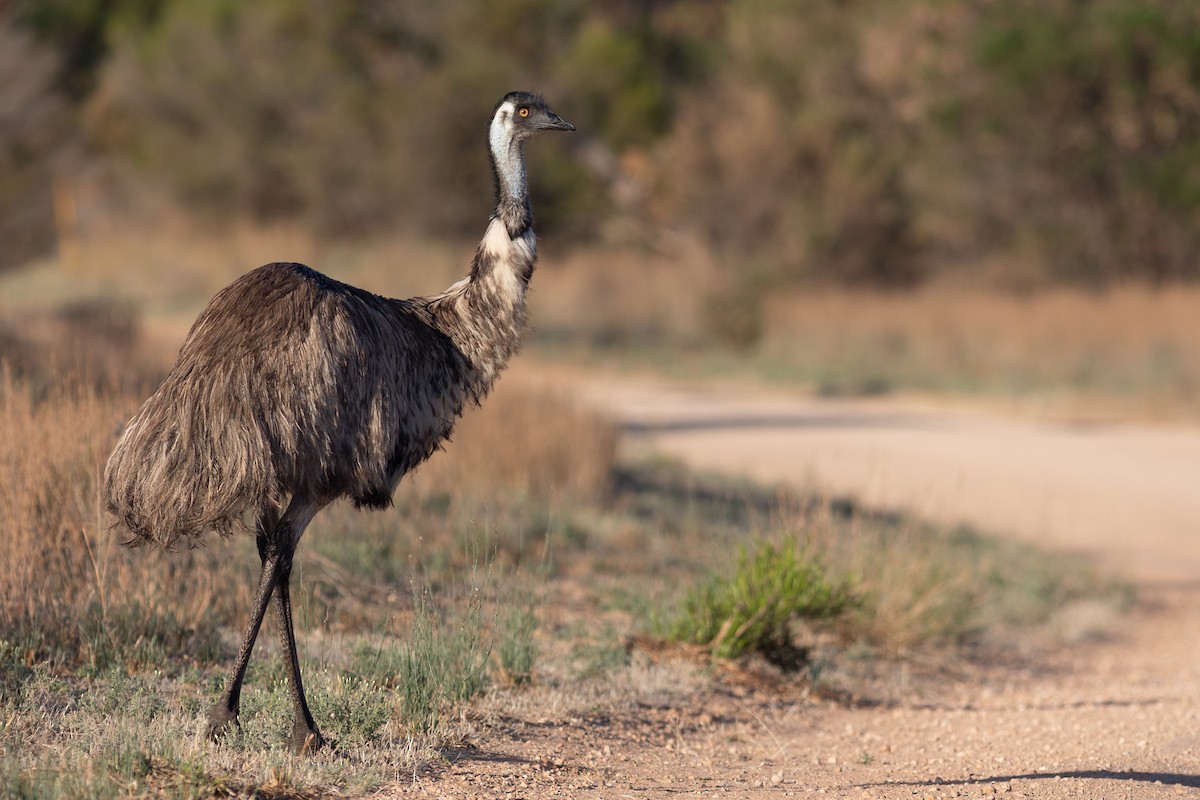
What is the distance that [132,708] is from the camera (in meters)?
5.31

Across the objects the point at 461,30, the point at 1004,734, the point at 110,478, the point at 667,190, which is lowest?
the point at 1004,734

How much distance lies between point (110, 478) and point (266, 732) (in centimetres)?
101

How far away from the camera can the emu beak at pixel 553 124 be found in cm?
586

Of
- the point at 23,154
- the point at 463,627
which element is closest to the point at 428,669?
the point at 463,627

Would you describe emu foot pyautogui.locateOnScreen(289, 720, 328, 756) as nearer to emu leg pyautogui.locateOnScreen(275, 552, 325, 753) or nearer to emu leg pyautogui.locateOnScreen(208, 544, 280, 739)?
emu leg pyautogui.locateOnScreen(275, 552, 325, 753)

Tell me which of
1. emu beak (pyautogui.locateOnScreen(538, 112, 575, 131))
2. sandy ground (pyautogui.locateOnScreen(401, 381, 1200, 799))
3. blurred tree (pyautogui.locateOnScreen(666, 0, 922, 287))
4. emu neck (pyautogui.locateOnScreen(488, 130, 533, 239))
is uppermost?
blurred tree (pyautogui.locateOnScreen(666, 0, 922, 287))

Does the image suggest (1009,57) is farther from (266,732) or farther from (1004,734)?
(266,732)

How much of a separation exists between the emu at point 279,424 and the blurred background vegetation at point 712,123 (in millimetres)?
16707

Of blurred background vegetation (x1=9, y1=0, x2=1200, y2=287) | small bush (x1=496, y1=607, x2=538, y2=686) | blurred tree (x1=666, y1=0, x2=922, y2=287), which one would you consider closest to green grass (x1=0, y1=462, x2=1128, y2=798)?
small bush (x1=496, y1=607, x2=538, y2=686)

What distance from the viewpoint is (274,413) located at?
4.88 meters

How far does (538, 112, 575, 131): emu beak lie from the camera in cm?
586

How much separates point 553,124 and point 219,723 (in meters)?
2.51

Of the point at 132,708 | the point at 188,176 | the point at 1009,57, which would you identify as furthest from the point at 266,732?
the point at 188,176

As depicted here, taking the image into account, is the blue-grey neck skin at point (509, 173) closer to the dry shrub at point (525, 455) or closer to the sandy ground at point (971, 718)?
the sandy ground at point (971, 718)
